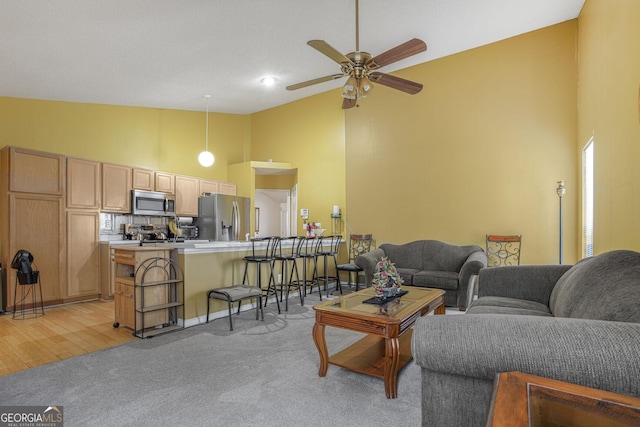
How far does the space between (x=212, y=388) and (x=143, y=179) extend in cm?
461

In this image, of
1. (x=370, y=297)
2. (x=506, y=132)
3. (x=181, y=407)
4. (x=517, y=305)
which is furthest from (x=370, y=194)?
(x=181, y=407)

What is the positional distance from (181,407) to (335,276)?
4291 mm

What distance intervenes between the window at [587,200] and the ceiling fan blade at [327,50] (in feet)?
10.3

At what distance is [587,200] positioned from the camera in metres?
4.23

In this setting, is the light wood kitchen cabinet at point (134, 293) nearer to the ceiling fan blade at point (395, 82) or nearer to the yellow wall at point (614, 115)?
the ceiling fan blade at point (395, 82)

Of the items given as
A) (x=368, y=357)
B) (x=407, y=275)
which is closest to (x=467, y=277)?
(x=407, y=275)

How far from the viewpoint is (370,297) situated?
3.01 meters

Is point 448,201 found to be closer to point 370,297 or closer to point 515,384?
point 370,297

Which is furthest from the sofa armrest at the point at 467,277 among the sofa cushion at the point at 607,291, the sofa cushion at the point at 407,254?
the sofa cushion at the point at 607,291

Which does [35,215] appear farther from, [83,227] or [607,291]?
[607,291]

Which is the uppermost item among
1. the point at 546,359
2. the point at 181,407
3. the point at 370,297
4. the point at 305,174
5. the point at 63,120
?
the point at 63,120

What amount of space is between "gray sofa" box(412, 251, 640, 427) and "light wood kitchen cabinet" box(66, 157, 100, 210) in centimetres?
536

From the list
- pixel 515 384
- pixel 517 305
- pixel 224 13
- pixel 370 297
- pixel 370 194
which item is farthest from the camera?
pixel 370 194

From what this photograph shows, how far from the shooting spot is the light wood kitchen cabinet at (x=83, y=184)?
4871 mm
